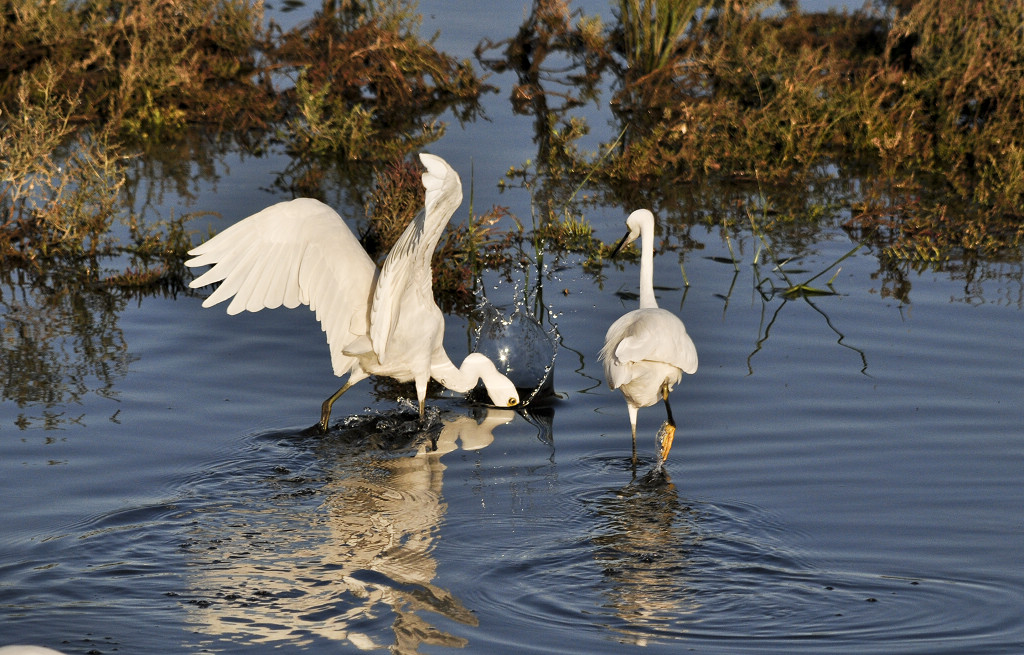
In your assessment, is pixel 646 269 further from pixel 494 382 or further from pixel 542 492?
pixel 542 492

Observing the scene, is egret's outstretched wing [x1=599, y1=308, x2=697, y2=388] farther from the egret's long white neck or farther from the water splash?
the water splash

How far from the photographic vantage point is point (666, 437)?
6.46m

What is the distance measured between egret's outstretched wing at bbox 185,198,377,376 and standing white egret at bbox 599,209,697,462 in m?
1.51

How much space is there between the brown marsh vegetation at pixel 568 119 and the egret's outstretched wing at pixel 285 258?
2.05 meters

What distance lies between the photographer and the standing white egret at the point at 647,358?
622cm

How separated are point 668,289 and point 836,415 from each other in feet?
7.39

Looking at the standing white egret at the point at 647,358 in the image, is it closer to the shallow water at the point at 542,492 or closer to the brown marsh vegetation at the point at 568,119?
the shallow water at the point at 542,492

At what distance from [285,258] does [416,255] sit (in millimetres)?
964

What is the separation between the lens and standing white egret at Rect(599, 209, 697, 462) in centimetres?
622

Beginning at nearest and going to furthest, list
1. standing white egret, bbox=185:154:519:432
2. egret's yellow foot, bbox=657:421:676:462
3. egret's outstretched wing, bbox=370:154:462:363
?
egret's outstretched wing, bbox=370:154:462:363 < egret's yellow foot, bbox=657:421:676:462 < standing white egret, bbox=185:154:519:432

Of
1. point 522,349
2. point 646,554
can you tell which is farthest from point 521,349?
point 646,554

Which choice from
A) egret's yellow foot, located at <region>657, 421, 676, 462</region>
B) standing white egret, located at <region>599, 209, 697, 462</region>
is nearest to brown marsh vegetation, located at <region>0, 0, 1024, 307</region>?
standing white egret, located at <region>599, 209, 697, 462</region>

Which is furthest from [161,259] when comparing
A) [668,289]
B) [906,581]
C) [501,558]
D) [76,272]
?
[906,581]

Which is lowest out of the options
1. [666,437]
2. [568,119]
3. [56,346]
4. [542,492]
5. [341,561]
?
[341,561]
